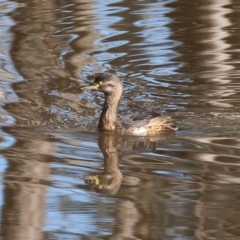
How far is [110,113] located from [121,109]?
106 cm

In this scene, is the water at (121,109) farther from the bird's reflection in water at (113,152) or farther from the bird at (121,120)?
the bird at (121,120)

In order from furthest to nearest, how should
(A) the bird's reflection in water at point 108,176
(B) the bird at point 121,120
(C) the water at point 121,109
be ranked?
1. (B) the bird at point 121,120
2. (A) the bird's reflection in water at point 108,176
3. (C) the water at point 121,109

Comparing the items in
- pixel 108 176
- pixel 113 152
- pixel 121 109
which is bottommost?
pixel 121 109

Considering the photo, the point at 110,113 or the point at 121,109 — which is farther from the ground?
the point at 110,113

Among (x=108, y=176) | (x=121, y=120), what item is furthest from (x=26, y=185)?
(x=121, y=120)

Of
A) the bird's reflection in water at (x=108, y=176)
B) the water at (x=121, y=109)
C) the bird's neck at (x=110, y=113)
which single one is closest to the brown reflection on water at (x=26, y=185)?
the water at (x=121, y=109)

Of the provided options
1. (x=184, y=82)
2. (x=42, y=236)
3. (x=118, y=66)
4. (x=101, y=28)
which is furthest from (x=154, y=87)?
(x=42, y=236)

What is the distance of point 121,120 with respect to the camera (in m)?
10.4

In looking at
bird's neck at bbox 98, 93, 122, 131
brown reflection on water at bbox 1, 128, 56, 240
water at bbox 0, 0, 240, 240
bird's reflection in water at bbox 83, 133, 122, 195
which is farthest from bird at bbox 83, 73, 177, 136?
brown reflection on water at bbox 1, 128, 56, 240

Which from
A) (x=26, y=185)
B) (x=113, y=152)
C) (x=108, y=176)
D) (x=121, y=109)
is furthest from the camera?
(x=121, y=109)

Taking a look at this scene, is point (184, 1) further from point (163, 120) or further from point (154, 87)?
point (163, 120)

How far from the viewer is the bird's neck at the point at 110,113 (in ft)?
34.1

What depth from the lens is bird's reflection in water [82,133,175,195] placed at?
8.40m

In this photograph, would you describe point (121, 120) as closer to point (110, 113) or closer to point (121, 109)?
point (110, 113)
